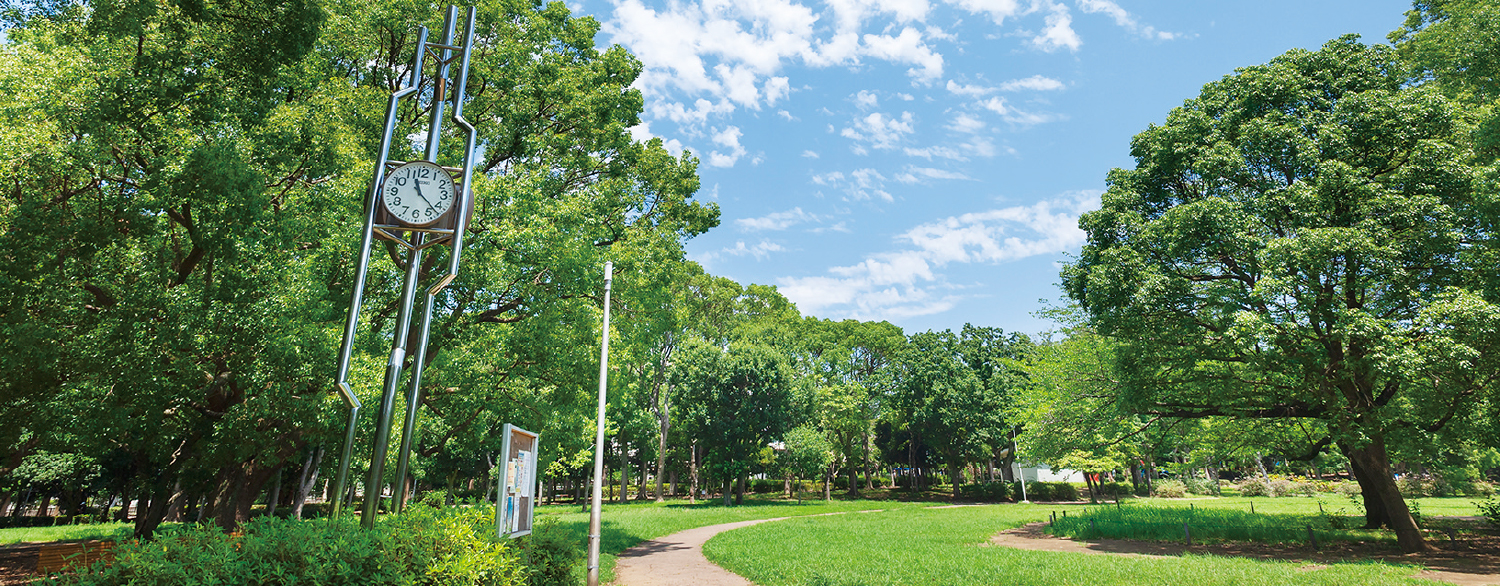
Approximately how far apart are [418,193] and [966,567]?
11520mm

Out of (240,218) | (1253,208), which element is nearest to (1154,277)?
(1253,208)

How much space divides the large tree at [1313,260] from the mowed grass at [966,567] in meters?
4.06

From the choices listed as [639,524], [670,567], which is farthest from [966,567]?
[639,524]

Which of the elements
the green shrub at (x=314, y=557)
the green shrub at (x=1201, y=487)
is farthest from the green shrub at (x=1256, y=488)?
the green shrub at (x=314, y=557)

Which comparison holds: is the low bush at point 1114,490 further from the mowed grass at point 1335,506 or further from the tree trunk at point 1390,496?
the tree trunk at point 1390,496

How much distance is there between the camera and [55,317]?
32.9 feet

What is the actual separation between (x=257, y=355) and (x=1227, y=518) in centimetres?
2553

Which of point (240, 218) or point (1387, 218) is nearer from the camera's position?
point (240, 218)

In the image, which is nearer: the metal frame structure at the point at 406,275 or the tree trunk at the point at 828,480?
the metal frame structure at the point at 406,275

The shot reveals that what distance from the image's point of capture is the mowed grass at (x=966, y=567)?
10.5m

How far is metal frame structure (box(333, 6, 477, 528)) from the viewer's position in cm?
615

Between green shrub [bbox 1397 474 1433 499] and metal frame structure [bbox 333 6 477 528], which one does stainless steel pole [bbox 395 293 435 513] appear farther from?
green shrub [bbox 1397 474 1433 499]

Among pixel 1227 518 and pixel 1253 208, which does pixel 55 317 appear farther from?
pixel 1227 518

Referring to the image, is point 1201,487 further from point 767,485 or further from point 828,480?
point 767,485
